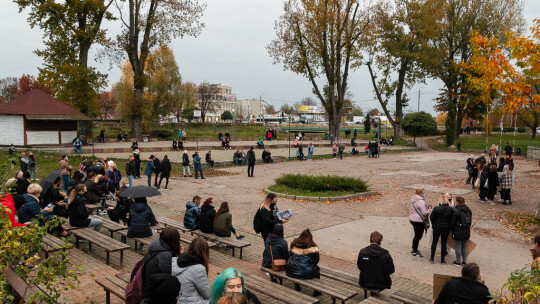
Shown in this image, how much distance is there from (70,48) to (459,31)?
147 ft

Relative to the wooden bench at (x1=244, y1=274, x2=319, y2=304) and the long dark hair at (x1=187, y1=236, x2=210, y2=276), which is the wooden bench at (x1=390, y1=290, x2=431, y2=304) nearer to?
the wooden bench at (x1=244, y1=274, x2=319, y2=304)

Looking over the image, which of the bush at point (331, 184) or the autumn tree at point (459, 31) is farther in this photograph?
the autumn tree at point (459, 31)

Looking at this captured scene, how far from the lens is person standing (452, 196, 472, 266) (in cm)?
841

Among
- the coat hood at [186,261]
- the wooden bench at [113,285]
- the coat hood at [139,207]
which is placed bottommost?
the wooden bench at [113,285]

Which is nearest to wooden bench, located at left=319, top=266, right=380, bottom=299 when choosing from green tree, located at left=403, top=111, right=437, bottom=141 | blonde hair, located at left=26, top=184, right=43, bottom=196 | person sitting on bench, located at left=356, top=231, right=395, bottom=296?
person sitting on bench, located at left=356, top=231, right=395, bottom=296

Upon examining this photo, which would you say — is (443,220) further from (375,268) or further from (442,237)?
(375,268)

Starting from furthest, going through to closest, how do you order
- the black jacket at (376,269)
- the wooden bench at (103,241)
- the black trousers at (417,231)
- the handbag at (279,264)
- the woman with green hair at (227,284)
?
the black trousers at (417,231), the wooden bench at (103,241), the handbag at (279,264), the black jacket at (376,269), the woman with green hair at (227,284)

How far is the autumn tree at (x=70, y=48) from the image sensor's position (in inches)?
1422

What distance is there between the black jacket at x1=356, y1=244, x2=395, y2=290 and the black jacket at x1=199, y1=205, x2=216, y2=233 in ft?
13.2

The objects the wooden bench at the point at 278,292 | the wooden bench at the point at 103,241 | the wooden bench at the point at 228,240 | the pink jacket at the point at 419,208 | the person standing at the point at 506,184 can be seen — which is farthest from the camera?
the person standing at the point at 506,184

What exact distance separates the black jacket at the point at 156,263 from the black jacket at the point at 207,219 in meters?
3.95

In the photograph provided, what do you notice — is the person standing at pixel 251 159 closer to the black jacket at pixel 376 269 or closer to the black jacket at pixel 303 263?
the black jacket at pixel 303 263

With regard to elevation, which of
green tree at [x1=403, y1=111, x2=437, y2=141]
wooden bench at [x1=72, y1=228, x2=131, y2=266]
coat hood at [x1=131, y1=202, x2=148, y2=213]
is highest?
green tree at [x1=403, y1=111, x2=437, y2=141]

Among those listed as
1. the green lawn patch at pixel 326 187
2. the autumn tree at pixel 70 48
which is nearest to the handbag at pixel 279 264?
the green lawn patch at pixel 326 187
